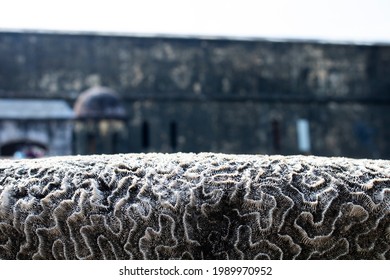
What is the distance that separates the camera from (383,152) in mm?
17000

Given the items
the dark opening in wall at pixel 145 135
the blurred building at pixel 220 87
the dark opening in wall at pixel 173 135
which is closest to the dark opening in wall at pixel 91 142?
the blurred building at pixel 220 87

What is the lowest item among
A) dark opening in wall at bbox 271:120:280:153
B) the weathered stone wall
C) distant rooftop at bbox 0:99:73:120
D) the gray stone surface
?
dark opening in wall at bbox 271:120:280:153

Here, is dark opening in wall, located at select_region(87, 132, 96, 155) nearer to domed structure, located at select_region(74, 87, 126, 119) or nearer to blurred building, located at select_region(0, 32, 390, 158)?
domed structure, located at select_region(74, 87, 126, 119)

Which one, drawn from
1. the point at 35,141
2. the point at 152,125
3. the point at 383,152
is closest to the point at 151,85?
the point at 152,125

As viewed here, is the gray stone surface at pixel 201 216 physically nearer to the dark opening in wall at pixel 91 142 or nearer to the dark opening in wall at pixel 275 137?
the dark opening in wall at pixel 91 142

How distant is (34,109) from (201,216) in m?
13.7

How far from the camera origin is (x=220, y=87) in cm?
1592

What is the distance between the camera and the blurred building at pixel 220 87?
49.4 ft

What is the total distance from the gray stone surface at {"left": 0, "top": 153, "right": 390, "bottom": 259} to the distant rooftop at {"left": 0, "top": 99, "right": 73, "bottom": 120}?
13.3 metres

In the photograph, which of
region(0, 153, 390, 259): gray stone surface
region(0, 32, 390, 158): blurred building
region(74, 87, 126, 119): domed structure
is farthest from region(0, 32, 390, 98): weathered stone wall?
region(0, 153, 390, 259): gray stone surface

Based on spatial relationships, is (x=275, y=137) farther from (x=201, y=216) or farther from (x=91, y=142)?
(x=201, y=216)

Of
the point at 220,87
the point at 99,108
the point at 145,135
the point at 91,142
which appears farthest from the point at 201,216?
the point at 220,87

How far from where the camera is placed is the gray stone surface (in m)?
1.44

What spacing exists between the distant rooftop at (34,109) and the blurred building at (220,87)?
0.14 metres
